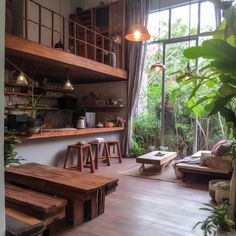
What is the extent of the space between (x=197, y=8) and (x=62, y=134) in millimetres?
4493

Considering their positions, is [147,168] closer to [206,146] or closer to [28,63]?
[206,146]

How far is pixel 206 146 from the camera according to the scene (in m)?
6.21

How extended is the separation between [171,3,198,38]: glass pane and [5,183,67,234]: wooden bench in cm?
544

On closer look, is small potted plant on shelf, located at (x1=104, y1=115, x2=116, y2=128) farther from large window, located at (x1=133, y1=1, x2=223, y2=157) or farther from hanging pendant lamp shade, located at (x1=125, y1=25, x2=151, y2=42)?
hanging pendant lamp shade, located at (x1=125, y1=25, x2=151, y2=42)

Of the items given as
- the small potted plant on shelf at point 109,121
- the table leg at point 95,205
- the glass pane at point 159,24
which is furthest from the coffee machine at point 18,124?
the glass pane at point 159,24

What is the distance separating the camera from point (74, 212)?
108 inches

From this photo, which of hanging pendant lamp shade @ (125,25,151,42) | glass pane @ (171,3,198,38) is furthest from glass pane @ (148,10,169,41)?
hanging pendant lamp shade @ (125,25,151,42)

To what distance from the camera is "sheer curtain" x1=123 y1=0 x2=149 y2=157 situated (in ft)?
21.6

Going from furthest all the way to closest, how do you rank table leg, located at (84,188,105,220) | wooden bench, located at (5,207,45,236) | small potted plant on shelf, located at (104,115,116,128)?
small potted plant on shelf, located at (104,115,116,128)
table leg, located at (84,188,105,220)
wooden bench, located at (5,207,45,236)

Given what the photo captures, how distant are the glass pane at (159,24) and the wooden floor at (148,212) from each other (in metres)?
4.09

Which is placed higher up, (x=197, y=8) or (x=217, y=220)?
(x=197, y=8)

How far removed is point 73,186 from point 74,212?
310 millimetres

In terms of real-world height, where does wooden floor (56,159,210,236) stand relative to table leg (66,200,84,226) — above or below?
below

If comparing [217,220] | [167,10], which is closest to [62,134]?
[217,220]
